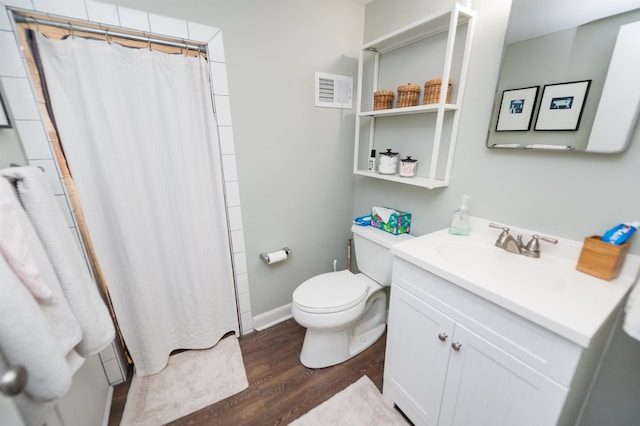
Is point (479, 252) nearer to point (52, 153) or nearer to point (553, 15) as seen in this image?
point (553, 15)

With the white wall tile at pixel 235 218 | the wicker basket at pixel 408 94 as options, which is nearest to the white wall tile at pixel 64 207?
the white wall tile at pixel 235 218

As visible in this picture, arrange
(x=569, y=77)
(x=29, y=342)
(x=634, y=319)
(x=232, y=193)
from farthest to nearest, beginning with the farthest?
1. (x=232, y=193)
2. (x=569, y=77)
3. (x=634, y=319)
4. (x=29, y=342)

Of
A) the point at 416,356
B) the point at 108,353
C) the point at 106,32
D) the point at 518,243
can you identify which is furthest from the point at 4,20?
the point at 518,243

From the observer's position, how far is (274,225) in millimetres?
1723

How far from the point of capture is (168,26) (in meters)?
1.17

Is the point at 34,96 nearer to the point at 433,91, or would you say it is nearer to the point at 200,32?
the point at 200,32

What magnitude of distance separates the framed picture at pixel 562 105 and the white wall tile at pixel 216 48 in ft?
4.90

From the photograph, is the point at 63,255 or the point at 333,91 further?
the point at 333,91

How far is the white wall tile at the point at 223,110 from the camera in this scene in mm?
1354

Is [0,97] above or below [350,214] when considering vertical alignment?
above

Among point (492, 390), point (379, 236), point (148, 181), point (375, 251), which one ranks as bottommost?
point (492, 390)

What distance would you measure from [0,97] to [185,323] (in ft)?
4.45

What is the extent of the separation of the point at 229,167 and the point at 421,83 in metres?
1.21

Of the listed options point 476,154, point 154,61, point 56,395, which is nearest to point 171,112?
point 154,61
